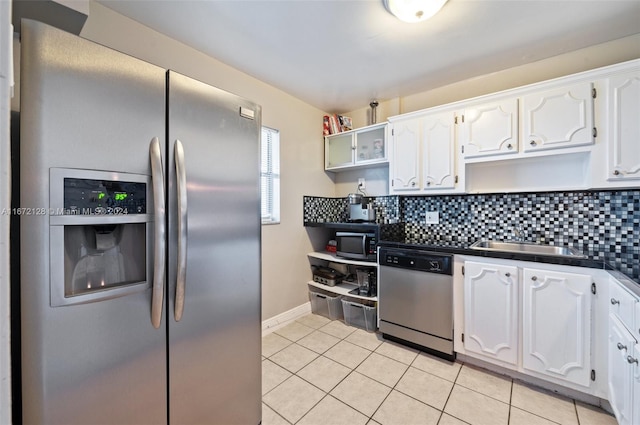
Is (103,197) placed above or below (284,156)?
below

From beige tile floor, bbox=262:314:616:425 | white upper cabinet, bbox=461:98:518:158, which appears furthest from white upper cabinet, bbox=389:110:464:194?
beige tile floor, bbox=262:314:616:425

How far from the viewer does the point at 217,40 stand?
189 cm

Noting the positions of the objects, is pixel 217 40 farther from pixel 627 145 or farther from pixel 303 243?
pixel 627 145

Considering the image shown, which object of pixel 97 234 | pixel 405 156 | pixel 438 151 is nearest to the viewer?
pixel 97 234

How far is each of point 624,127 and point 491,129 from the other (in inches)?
→ 28.3

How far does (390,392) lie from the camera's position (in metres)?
1.73

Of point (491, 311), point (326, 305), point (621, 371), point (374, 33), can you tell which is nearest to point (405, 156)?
point (374, 33)

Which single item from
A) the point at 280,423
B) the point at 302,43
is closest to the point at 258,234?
the point at 280,423

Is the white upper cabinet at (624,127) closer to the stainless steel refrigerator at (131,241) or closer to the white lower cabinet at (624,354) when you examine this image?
the white lower cabinet at (624,354)

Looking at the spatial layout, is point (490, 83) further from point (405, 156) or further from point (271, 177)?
point (271, 177)

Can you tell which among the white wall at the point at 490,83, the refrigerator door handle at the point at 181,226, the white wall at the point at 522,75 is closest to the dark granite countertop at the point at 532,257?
the white wall at the point at 490,83

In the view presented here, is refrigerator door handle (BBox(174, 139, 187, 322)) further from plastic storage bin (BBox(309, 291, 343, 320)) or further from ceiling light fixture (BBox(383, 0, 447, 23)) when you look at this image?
plastic storage bin (BBox(309, 291, 343, 320))

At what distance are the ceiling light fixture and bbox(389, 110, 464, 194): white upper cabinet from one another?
0.93 metres

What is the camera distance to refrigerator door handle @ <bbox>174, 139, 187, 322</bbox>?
1024 mm
